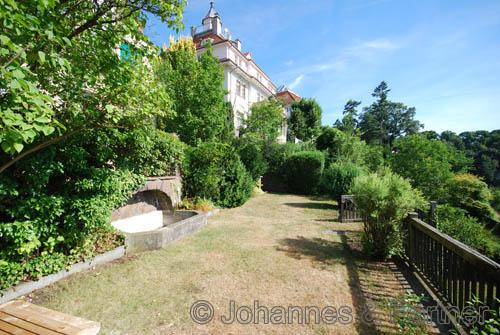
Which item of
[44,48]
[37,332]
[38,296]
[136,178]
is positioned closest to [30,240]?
[38,296]

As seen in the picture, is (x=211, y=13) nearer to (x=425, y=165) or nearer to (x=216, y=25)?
(x=216, y=25)

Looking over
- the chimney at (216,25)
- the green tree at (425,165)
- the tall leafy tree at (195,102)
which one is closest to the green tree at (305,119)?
the chimney at (216,25)

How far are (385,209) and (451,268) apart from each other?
178 centimetres

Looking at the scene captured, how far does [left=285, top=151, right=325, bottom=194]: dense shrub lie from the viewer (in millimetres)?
17266

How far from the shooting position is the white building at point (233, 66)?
20469mm

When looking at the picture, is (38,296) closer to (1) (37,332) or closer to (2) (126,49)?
(1) (37,332)

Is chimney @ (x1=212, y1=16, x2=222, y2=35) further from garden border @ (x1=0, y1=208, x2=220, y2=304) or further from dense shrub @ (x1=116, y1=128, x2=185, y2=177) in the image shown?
garden border @ (x1=0, y1=208, x2=220, y2=304)

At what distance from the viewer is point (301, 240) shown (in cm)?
633

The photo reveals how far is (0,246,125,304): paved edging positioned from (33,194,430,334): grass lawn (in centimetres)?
14

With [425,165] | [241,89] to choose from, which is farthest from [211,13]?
[425,165]

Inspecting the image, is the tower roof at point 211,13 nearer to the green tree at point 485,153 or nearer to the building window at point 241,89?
the building window at point 241,89

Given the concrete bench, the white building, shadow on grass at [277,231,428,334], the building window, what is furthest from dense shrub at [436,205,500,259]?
the building window

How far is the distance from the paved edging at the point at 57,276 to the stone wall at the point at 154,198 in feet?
4.19

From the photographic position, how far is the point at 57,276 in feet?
12.5
